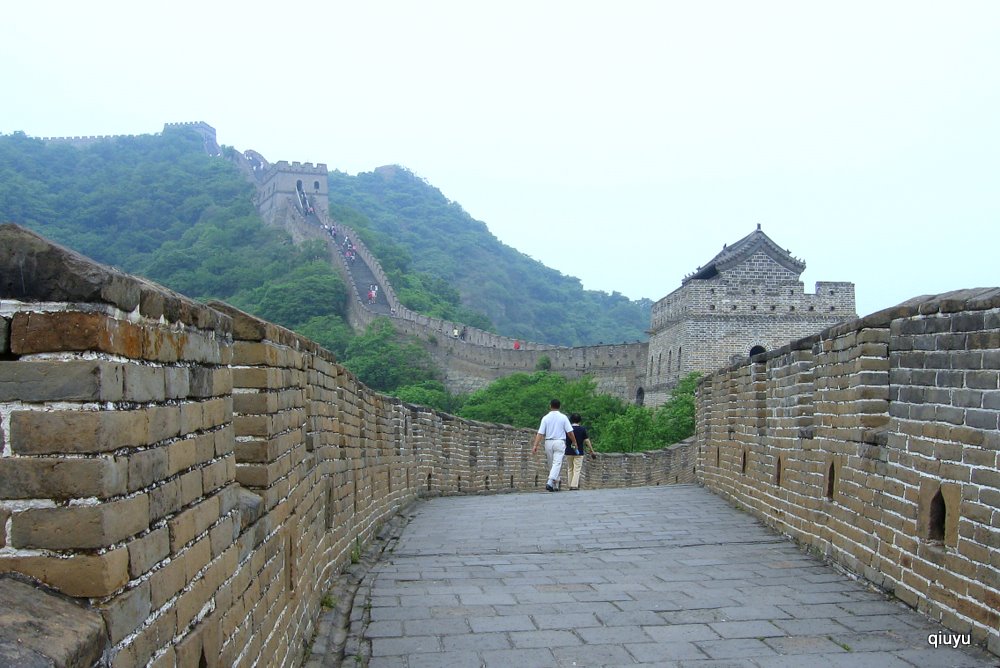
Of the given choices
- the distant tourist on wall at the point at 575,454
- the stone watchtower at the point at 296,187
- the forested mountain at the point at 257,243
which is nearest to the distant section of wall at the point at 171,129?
the forested mountain at the point at 257,243

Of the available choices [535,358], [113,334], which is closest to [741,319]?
[535,358]

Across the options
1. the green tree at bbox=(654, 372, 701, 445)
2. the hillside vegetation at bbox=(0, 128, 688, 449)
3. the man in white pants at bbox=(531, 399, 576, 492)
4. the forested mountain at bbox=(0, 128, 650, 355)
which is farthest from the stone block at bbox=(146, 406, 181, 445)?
the forested mountain at bbox=(0, 128, 650, 355)

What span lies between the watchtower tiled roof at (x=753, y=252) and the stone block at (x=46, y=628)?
38715 mm

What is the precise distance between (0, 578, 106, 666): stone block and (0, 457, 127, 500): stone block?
16cm

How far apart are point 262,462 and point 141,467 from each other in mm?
1466

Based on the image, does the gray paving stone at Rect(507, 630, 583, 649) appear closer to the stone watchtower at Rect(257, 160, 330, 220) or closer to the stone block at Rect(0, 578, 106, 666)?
the stone block at Rect(0, 578, 106, 666)

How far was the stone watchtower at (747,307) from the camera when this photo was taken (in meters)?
38.6

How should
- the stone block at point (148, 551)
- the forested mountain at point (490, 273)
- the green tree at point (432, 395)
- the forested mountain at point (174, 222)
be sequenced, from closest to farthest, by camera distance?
the stone block at point (148, 551) → the green tree at point (432, 395) → the forested mountain at point (174, 222) → the forested mountain at point (490, 273)

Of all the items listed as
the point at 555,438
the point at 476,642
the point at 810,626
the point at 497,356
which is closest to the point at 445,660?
the point at 476,642

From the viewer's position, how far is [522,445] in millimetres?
16359

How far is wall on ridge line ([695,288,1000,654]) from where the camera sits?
14.0ft

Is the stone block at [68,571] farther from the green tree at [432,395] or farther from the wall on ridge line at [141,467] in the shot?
the green tree at [432,395]

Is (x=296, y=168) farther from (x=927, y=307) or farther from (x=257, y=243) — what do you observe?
(x=927, y=307)

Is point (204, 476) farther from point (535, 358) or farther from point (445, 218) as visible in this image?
point (445, 218)
